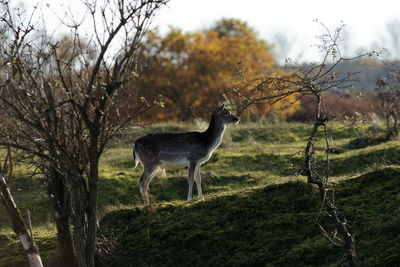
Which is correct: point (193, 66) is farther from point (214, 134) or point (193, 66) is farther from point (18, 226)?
point (18, 226)

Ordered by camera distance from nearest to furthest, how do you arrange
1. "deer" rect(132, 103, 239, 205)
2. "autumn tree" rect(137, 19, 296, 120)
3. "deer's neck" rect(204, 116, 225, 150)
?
"deer" rect(132, 103, 239, 205), "deer's neck" rect(204, 116, 225, 150), "autumn tree" rect(137, 19, 296, 120)

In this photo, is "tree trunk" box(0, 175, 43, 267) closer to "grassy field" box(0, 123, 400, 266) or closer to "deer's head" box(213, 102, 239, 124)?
"grassy field" box(0, 123, 400, 266)

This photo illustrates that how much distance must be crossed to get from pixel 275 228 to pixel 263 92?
3017mm

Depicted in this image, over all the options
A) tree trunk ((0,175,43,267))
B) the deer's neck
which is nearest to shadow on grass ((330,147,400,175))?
the deer's neck

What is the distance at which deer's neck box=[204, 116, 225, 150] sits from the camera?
13.7m

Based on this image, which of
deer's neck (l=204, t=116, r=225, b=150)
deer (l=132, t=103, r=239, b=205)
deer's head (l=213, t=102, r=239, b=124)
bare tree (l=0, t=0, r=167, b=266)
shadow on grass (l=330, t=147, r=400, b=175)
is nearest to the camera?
bare tree (l=0, t=0, r=167, b=266)

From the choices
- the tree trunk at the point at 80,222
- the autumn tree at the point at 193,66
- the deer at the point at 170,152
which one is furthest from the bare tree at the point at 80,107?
the autumn tree at the point at 193,66

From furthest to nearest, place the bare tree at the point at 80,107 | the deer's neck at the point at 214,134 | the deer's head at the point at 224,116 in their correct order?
the deer's head at the point at 224,116
the deer's neck at the point at 214,134
the bare tree at the point at 80,107

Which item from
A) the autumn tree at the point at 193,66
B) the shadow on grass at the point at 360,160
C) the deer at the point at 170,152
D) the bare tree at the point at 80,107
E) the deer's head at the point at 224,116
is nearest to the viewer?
the bare tree at the point at 80,107

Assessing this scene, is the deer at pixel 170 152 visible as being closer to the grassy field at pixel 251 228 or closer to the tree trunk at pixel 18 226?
the grassy field at pixel 251 228

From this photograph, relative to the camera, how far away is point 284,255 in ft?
30.0

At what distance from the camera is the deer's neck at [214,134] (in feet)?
45.0

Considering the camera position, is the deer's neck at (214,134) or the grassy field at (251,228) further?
the deer's neck at (214,134)

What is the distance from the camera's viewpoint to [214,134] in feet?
45.4
